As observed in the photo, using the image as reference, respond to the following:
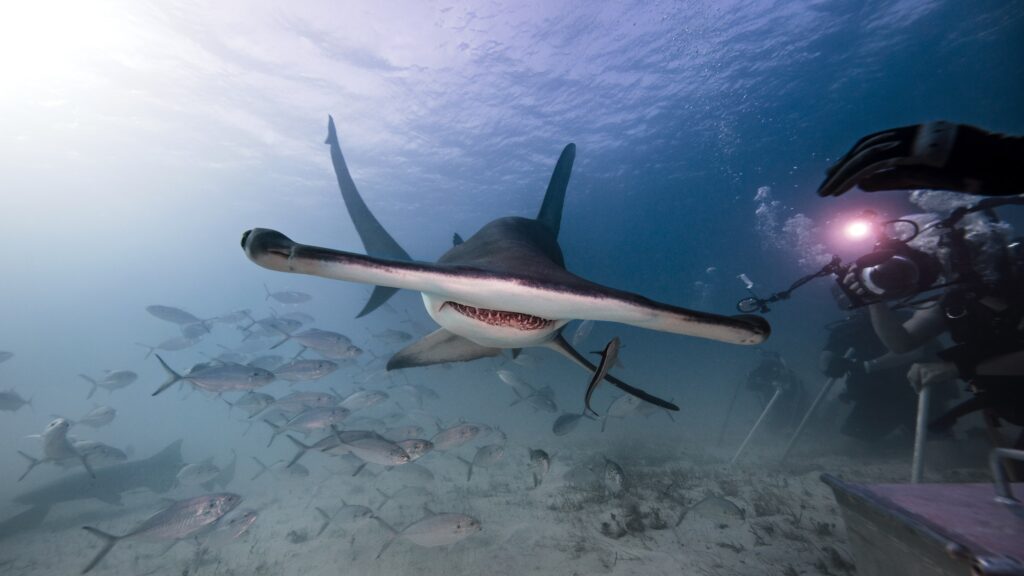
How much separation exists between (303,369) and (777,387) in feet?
51.9

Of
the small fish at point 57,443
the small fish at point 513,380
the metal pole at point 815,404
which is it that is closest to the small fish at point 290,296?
the small fish at point 57,443

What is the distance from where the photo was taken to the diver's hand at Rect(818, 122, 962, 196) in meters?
1.64

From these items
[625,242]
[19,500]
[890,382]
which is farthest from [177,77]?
[625,242]

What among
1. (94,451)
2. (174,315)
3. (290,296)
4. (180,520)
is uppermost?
(290,296)

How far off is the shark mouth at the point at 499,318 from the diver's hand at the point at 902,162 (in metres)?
1.84

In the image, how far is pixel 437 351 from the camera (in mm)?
4668

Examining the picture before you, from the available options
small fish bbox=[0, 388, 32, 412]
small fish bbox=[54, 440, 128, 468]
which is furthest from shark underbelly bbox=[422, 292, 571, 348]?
small fish bbox=[0, 388, 32, 412]

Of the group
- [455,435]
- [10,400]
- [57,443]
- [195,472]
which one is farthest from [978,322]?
[10,400]

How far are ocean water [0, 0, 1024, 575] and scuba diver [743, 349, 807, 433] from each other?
48.2 inches

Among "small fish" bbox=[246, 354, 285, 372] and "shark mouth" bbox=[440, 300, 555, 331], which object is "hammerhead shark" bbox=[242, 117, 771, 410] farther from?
"small fish" bbox=[246, 354, 285, 372]

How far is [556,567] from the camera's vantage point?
5145 mm

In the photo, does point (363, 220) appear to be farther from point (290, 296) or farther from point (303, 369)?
point (290, 296)

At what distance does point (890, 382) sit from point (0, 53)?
119 ft

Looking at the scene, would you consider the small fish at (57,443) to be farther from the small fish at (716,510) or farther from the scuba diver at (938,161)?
the scuba diver at (938,161)
